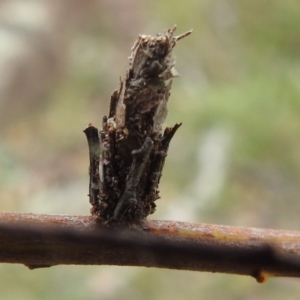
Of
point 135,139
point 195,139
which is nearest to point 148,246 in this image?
point 135,139

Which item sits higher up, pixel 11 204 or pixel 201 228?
pixel 11 204

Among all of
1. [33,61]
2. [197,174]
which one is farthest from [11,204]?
[33,61]

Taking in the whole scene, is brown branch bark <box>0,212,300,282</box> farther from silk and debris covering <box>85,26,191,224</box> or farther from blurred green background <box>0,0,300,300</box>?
blurred green background <box>0,0,300,300</box>

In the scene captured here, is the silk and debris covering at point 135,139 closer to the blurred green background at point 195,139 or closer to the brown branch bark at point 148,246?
the brown branch bark at point 148,246

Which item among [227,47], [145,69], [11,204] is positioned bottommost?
[145,69]

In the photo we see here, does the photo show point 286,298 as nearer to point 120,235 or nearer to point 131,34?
point 120,235

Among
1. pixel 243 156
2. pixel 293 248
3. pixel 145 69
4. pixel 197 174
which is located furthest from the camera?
pixel 197 174

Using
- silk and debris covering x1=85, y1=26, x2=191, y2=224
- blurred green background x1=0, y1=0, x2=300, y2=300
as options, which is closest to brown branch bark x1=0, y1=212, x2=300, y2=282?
silk and debris covering x1=85, y1=26, x2=191, y2=224
